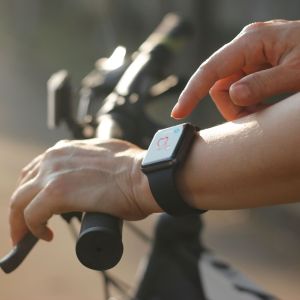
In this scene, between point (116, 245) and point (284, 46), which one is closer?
point (116, 245)

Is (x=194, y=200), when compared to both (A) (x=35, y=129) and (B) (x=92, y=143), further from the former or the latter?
(A) (x=35, y=129)

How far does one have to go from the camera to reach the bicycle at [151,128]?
121 centimetres

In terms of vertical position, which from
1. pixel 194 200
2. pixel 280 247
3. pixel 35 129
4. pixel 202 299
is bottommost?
pixel 280 247

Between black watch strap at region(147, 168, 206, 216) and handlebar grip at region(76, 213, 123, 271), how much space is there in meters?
0.06

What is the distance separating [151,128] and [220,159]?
53cm

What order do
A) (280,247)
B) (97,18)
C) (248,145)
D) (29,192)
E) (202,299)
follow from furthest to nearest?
1. (97,18)
2. (280,247)
3. (202,299)
4. (29,192)
5. (248,145)

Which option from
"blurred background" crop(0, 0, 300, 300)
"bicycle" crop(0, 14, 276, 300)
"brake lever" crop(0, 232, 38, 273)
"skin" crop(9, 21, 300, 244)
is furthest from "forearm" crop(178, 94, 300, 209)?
"blurred background" crop(0, 0, 300, 300)

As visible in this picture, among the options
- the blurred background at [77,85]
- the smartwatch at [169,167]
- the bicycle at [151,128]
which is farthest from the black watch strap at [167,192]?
the blurred background at [77,85]

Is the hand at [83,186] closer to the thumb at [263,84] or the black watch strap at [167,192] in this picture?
the black watch strap at [167,192]

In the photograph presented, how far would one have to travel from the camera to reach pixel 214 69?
0.80 meters

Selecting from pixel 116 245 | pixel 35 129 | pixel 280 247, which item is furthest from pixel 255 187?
pixel 35 129

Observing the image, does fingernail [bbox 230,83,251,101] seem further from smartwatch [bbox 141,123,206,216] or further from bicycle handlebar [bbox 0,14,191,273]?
bicycle handlebar [bbox 0,14,191,273]

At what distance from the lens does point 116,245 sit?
699mm

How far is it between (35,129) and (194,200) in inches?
115
